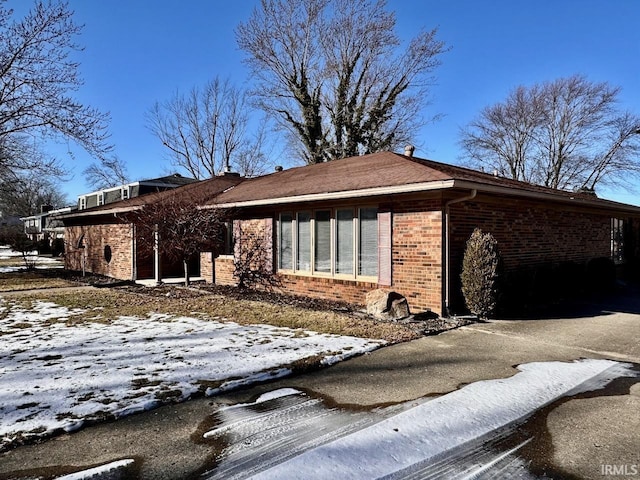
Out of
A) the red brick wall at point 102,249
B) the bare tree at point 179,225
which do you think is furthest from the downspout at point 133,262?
the bare tree at point 179,225

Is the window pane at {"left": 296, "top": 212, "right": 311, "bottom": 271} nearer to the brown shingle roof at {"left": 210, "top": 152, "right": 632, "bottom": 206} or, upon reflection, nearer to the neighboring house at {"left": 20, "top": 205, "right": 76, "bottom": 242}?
the brown shingle roof at {"left": 210, "top": 152, "right": 632, "bottom": 206}

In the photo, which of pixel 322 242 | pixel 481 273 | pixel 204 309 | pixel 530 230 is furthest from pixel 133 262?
pixel 530 230

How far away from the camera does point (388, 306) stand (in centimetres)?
745

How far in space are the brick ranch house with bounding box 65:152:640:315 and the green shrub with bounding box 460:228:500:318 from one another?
312mm

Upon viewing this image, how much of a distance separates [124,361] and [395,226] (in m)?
5.12

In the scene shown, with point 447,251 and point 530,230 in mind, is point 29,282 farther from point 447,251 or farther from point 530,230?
point 530,230

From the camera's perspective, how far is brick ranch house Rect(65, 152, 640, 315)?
7508 mm

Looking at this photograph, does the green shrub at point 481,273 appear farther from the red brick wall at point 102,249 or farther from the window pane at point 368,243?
the red brick wall at point 102,249

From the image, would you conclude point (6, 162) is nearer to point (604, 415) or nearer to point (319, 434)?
point (319, 434)

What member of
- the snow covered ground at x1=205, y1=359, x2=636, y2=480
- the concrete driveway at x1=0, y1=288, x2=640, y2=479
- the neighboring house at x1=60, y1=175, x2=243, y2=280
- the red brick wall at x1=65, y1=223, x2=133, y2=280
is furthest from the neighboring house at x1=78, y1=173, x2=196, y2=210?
the snow covered ground at x1=205, y1=359, x2=636, y2=480

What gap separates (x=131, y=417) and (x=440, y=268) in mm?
5450

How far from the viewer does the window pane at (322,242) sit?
9.26 meters

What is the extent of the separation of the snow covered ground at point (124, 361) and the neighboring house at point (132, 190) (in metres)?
19.4

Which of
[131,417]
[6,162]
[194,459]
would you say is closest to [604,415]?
[194,459]
